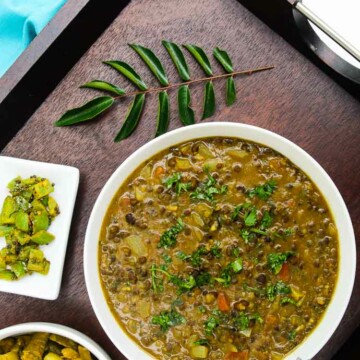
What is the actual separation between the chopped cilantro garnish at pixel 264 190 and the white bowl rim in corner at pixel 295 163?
115 millimetres

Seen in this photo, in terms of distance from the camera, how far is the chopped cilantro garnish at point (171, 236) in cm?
239

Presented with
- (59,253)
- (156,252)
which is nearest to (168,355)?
(156,252)

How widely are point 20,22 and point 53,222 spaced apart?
91cm

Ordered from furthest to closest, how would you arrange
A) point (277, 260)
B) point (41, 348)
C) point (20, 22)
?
1. point (20, 22)
2. point (41, 348)
3. point (277, 260)

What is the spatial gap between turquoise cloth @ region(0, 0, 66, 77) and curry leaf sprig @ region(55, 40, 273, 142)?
408mm

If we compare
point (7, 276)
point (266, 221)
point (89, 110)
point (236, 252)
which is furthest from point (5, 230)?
point (266, 221)

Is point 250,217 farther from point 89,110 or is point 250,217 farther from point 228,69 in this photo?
point 89,110

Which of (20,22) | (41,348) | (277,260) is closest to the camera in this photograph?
(277,260)

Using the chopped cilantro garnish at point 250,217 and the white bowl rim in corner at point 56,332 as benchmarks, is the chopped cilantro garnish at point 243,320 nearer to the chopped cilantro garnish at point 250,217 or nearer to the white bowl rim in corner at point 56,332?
the chopped cilantro garnish at point 250,217

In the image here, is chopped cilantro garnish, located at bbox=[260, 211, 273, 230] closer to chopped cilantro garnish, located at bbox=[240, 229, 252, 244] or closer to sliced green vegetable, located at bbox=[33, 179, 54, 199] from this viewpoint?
chopped cilantro garnish, located at bbox=[240, 229, 252, 244]

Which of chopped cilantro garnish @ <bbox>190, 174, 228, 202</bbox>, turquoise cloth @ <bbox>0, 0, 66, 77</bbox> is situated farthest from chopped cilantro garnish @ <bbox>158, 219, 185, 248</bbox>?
turquoise cloth @ <bbox>0, 0, 66, 77</bbox>

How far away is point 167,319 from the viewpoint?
2400 mm

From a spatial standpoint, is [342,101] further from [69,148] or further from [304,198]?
[69,148]

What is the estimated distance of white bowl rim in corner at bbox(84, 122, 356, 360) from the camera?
7.66 ft
